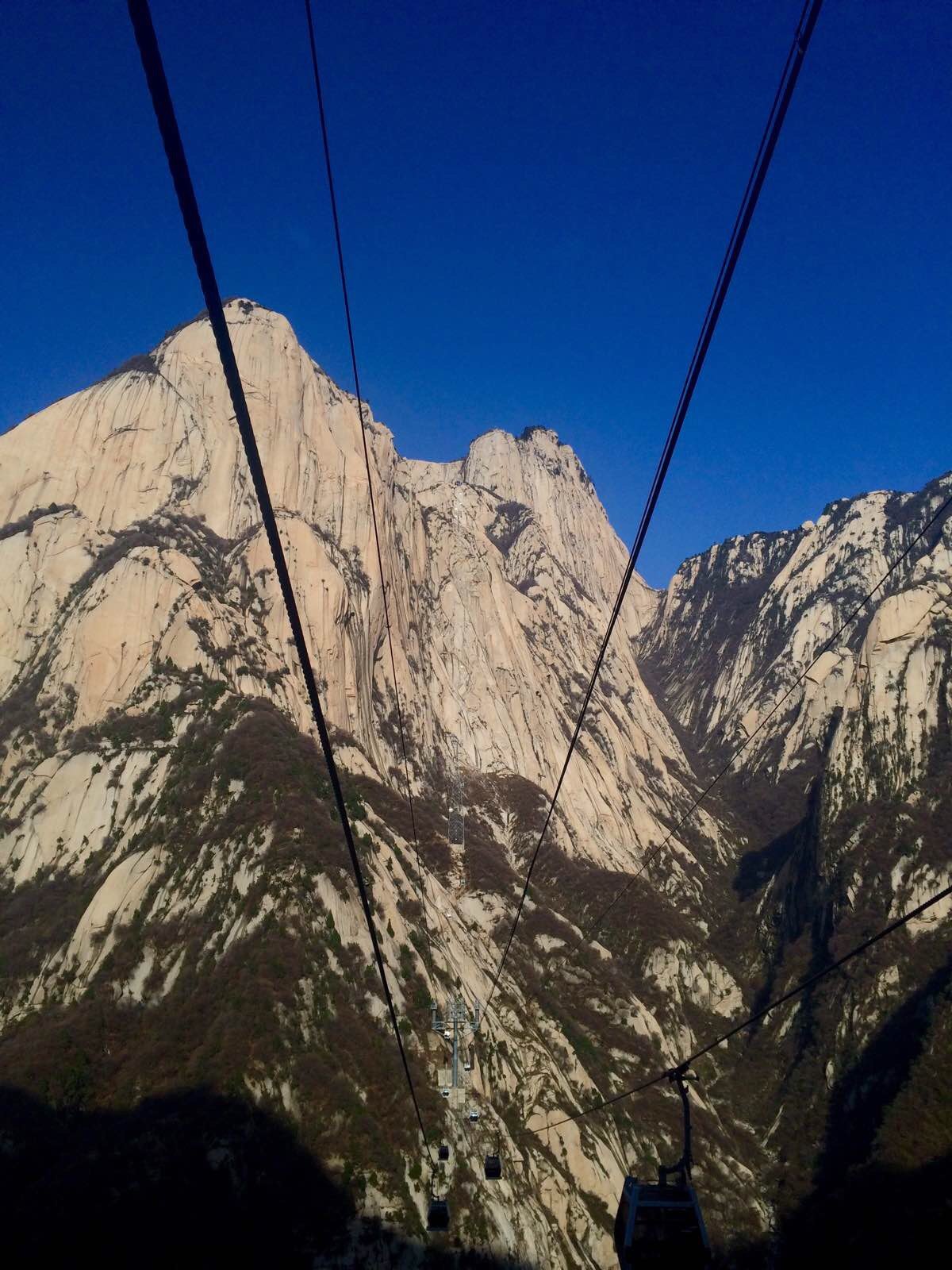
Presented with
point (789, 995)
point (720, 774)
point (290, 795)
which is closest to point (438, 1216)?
point (789, 995)

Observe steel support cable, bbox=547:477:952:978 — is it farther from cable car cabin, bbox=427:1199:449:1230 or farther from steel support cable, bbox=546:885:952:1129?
cable car cabin, bbox=427:1199:449:1230

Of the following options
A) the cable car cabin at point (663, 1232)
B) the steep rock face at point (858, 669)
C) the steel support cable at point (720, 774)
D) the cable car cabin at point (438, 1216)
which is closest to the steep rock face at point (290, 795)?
the steel support cable at point (720, 774)

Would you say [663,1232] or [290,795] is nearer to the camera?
[663,1232]

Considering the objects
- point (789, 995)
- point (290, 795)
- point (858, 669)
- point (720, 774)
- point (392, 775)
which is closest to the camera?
point (789, 995)

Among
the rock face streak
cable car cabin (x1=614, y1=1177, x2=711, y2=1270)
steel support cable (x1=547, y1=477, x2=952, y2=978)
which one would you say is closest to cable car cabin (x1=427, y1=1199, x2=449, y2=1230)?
cable car cabin (x1=614, y1=1177, x2=711, y2=1270)

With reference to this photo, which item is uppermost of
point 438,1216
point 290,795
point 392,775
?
point 392,775

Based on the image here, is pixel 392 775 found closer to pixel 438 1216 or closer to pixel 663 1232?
pixel 438 1216
